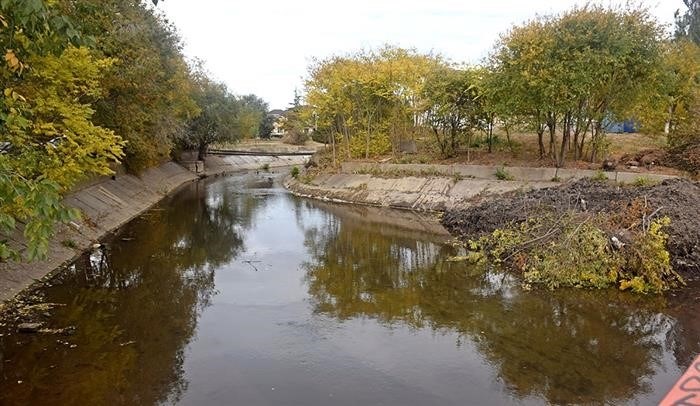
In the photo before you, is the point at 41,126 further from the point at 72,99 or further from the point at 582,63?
the point at 582,63

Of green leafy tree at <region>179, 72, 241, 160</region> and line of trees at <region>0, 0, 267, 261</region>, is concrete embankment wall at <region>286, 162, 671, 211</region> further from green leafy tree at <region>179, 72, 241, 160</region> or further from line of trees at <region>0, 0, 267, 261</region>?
green leafy tree at <region>179, 72, 241, 160</region>

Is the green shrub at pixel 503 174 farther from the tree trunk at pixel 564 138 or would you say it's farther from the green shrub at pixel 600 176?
the green shrub at pixel 600 176

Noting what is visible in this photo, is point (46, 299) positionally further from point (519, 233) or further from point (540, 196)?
point (540, 196)

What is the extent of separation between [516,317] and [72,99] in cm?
1284

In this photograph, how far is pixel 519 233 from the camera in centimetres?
1680

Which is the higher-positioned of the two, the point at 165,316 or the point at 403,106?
the point at 403,106

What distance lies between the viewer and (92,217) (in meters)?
21.6

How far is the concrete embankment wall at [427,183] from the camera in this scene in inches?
1000

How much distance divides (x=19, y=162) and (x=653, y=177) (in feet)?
72.8

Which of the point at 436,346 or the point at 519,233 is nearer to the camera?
the point at 436,346

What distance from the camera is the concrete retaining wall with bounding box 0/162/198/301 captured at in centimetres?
1328

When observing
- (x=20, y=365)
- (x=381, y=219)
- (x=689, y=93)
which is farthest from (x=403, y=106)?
(x=20, y=365)

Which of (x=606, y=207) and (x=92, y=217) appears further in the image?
(x=92, y=217)

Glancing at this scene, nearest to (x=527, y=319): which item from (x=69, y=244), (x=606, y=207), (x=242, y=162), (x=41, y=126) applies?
(x=606, y=207)
